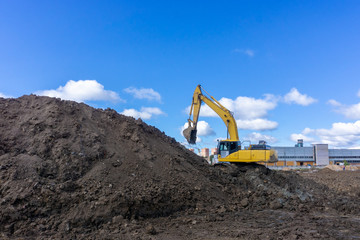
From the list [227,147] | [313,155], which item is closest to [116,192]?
[227,147]

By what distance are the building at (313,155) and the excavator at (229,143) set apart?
148ft

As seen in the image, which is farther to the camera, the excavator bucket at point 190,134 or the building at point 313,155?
the building at point 313,155

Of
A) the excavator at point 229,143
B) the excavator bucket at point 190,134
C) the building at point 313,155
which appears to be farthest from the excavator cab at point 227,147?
the building at point 313,155

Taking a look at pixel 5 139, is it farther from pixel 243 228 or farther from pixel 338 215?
pixel 338 215

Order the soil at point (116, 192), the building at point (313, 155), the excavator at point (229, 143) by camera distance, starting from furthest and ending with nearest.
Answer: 1. the building at point (313, 155)
2. the excavator at point (229, 143)
3. the soil at point (116, 192)

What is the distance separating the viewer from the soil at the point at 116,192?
6.88 meters

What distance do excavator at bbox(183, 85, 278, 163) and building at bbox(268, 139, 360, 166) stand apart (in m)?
45.1

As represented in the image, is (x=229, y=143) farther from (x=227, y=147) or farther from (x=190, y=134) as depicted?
(x=190, y=134)

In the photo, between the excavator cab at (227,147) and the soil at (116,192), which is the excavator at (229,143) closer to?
the excavator cab at (227,147)

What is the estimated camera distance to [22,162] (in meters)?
7.90

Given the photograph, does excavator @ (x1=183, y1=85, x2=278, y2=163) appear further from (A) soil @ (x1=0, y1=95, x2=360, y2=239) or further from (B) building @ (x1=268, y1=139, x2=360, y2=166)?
(B) building @ (x1=268, y1=139, x2=360, y2=166)

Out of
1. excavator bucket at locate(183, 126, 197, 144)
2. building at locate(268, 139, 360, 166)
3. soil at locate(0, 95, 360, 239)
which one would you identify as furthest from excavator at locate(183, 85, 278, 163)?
building at locate(268, 139, 360, 166)

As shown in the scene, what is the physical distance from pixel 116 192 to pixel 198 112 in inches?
388

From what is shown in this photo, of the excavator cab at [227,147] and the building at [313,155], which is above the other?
the building at [313,155]
